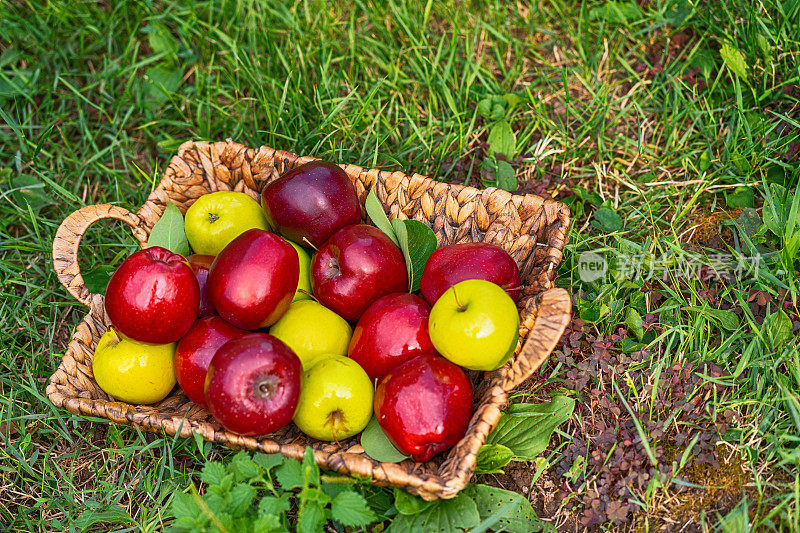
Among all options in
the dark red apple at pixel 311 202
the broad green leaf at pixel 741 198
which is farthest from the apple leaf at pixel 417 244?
the broad green leaf at pixel 741 198

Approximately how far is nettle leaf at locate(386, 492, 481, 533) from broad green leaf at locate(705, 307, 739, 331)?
1191 millimetres

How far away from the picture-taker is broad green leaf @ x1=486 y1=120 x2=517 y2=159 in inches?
124

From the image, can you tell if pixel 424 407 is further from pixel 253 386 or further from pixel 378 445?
pixel 253 386

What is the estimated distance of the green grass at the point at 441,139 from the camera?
2.39m

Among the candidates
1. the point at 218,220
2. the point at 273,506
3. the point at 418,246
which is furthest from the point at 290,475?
the point at 218,220

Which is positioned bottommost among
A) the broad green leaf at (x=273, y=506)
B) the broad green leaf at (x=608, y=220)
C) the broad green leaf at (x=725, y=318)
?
the broad green leaf at (x=725, y=318)

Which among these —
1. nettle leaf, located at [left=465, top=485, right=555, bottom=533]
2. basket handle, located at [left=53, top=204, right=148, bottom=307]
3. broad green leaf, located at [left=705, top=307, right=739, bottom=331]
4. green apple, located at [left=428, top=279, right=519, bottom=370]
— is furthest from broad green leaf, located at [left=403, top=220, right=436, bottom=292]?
basket handle, located at [left=53, top=204, right=148, bottom=307]

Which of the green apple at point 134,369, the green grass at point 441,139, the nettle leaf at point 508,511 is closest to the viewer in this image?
the nettle leaf at point 508,511

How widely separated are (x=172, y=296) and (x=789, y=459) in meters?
2.07

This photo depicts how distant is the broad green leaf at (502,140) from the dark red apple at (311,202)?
0.92 metres

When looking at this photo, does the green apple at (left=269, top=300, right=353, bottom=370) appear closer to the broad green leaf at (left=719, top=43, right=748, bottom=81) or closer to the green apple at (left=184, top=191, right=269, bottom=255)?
the green apple at (left=184, top=191, right=269, bottom=255)

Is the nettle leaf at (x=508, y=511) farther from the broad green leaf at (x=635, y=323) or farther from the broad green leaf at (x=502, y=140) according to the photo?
the broad green leaf at (x=502, y=140)

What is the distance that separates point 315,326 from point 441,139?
4.40 ft

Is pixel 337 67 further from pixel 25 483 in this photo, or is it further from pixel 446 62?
pixel 25 483
